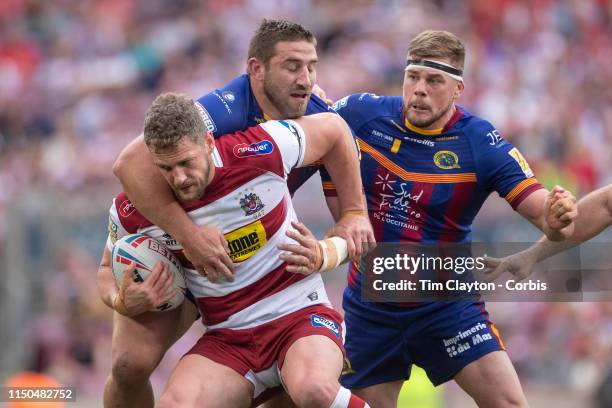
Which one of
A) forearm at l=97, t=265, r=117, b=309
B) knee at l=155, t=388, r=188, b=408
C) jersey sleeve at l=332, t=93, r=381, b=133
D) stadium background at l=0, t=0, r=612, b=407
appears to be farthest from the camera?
stadium background at l=0, t=0, r=612, b=407

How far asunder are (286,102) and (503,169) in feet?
4.63

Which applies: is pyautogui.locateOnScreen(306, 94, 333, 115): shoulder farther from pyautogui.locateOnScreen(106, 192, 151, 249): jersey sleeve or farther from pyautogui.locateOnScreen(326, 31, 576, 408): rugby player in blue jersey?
pyautogui.locateOnScreen(106, 192, 151, 249): jersey sleeve

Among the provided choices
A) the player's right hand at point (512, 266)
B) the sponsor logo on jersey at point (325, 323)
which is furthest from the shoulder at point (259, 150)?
the player's right hand at point (512, 266)

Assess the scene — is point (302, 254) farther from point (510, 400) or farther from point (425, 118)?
point (510, 400)

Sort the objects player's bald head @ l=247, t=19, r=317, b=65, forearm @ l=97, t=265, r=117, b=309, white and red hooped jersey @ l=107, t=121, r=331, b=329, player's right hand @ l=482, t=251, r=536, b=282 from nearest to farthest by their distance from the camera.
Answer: white and red hooped jersey @ l=107, t=121, r=331, b=329
forearm @ l=97, t=265, r=117, b=309
player's bald head @ l=247, t=19, r=317, b=65
player's right hand @ l=482, t=251, r=536, b=282

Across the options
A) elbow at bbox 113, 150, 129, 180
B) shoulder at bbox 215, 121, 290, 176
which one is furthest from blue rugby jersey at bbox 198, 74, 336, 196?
elbow at bbox 113, 150, 129, 180

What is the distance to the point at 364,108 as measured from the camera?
7.74m

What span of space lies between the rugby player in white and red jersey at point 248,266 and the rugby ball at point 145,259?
56 mm

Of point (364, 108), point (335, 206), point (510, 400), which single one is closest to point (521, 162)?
point (364, 108)

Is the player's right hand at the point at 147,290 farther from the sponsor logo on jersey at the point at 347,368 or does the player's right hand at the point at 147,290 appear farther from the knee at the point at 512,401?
the knee at the point at 512,401

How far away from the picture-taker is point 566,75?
15.9 metres

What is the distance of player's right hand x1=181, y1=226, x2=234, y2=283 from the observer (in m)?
6.52

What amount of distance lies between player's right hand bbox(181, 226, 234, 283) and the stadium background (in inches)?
203

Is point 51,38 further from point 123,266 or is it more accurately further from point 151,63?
point 123,266
